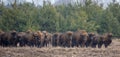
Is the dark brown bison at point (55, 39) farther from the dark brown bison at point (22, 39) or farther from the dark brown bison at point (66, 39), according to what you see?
the dark brown bison at point (22, 39)

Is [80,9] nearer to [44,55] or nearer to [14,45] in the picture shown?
[14,45]

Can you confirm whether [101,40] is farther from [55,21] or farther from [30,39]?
[55,21]

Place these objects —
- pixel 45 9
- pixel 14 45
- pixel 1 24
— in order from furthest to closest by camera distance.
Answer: pixel 45 9
pixel 1 24
pixel 14 45

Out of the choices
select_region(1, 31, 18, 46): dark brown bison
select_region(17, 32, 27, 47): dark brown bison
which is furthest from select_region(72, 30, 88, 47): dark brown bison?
select_region(1, 31, 18, 46): dark brown bison

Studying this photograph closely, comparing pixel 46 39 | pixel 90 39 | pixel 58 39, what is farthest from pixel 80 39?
pixel 46 39

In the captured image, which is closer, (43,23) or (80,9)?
(43,23)

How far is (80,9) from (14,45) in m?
20.9

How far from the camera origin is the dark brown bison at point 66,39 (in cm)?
2980

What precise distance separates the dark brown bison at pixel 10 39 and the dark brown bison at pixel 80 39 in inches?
222

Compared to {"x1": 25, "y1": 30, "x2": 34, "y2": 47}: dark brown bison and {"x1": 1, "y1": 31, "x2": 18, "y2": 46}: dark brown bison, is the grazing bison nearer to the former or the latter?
{"x1": 25, "y1": 30, "x2": 34, "y2": 47}: dark brown bison

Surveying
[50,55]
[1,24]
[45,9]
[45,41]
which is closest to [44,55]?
[50,55]

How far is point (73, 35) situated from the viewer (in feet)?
101

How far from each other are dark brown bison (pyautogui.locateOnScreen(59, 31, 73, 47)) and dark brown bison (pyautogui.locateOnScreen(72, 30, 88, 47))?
60cm

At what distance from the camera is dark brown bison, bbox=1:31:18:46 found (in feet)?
97.9
